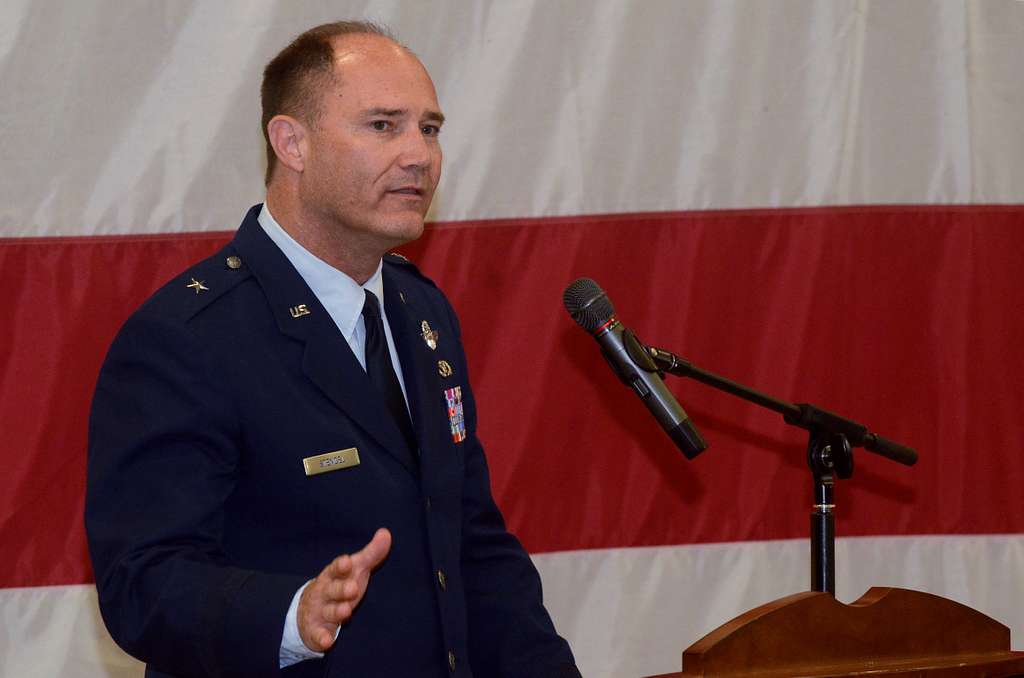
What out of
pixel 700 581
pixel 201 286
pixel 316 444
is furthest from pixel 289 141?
pixel 700 581

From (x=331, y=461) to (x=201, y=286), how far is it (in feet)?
1.00

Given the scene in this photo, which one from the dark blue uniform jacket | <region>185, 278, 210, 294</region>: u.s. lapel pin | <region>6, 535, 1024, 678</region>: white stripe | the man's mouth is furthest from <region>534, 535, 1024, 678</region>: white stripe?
<region>185, 278, 210, 294</region>: u.s. lapel pin

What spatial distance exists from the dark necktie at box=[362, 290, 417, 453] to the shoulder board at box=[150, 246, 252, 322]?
200 millimetres

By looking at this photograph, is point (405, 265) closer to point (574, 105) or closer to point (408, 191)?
point (408, 191)

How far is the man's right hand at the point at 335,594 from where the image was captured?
139 cm

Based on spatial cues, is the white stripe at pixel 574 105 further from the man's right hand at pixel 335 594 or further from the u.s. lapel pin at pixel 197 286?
the man's right hand at pixel 335 594

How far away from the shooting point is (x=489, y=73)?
2.85m

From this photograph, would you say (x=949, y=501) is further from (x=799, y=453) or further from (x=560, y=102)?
(x=560, y=102)

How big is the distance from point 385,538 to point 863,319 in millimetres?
1838

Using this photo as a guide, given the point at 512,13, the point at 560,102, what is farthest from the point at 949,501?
the point at 512,13

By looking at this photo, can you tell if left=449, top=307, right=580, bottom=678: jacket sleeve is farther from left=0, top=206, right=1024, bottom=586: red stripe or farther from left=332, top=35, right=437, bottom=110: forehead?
left=0, top=206, right=1024, bottom=586: red stripe

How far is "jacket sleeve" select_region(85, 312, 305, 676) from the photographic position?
1.52 meters

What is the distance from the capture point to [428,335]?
209 centimetres

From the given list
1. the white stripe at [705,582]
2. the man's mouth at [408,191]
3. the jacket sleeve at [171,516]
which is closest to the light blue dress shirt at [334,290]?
the man's mouth at [408,191]
